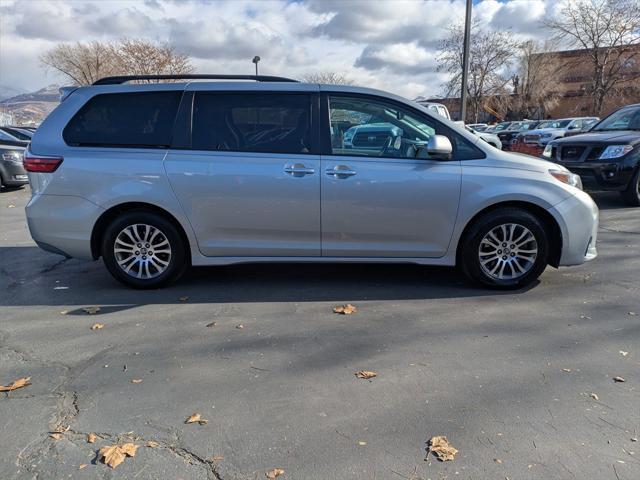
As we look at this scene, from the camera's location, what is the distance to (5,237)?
24.6 feet

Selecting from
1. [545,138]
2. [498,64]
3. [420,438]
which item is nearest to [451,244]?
[420,438]

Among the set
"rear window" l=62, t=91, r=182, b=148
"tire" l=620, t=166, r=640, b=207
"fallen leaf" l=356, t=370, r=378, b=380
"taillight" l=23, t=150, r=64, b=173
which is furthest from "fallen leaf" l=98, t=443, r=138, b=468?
"tire" l=620, t=166, r=640, b=207

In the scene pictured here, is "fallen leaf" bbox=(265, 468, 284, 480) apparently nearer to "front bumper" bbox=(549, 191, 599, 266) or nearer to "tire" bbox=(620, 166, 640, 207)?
"front bumper" bbox=(549, 191, 599, 266)

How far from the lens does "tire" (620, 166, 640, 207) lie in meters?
8.71

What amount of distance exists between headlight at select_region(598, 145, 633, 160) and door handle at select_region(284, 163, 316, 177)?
21.0ft

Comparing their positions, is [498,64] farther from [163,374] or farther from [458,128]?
[163,374]

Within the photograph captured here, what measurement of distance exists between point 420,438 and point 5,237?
284 inches

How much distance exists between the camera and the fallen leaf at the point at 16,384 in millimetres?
3141

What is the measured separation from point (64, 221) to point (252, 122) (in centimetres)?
199

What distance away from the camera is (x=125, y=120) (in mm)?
4777

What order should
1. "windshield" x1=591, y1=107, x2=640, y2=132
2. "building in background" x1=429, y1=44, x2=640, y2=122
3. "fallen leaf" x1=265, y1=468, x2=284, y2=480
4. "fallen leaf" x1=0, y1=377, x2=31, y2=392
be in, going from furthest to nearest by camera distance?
"building in background" x1=429, y1=44, x2=640, y2=122, "windshield" x1=591, y1=107, x2=640, y2=132, "fallen leaf" x1=0, y1=377, x2=31, y2=392, "fallen leaf" x1=265, y1=468, x2=284, y2=480

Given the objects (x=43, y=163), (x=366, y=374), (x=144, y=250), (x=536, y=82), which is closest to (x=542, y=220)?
(x=366, y=374)

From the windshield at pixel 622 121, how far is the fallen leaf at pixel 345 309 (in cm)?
781

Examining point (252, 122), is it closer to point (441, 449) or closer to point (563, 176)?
point (563, 176)
